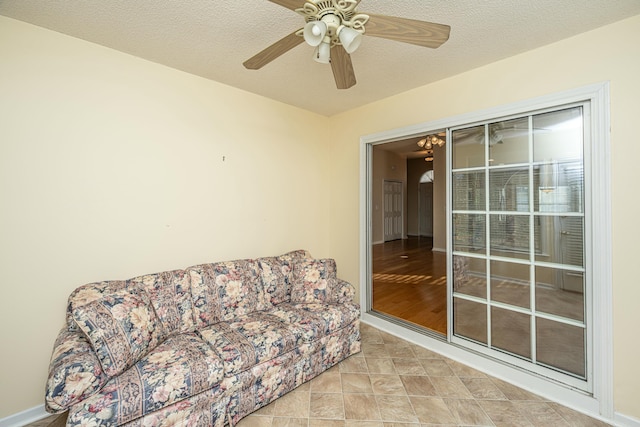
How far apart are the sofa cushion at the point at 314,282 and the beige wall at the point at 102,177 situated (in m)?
0.64

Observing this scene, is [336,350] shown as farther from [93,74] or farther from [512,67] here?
[93,74]

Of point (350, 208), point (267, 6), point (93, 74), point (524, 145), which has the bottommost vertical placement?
point (350, 208)

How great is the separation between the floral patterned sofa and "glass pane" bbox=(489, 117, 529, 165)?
Result: 1830 mm

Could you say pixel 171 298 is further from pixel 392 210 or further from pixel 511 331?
pixel 392 210

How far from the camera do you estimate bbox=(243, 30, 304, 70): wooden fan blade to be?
4.78ft

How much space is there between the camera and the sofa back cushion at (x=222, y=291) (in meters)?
2.27

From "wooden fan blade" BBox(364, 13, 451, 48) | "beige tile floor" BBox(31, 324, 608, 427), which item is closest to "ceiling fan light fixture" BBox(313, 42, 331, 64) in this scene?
"wooden fan blade" BBox(364, 13, 451, 48)

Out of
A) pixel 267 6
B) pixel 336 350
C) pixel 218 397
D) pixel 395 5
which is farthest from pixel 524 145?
pixel 218 397

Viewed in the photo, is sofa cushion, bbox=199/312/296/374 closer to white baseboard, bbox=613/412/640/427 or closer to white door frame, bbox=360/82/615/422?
white door frame, bbox=360/82/615/422

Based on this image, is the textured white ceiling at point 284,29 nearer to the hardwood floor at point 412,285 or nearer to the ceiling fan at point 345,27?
the ceiling fan at point 345,27

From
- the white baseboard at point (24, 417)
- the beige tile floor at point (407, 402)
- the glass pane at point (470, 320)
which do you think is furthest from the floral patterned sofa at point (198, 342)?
the glass pane at point (470, 320)

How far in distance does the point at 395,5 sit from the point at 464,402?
2.74 metres

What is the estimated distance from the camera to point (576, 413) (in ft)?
6.11

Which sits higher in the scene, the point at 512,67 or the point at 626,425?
the point at 512,67
